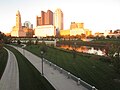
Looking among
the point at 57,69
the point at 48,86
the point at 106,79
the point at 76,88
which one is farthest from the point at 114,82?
the point at 57,69

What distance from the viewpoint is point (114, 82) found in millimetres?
20938

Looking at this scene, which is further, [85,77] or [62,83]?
[85,77]

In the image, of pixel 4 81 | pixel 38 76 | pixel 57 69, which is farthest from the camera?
pixel 57 69

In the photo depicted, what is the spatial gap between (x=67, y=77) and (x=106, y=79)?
5048 mm

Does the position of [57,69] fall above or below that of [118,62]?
below

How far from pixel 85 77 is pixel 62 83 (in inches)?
159

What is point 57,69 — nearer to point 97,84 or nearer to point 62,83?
point 62,83

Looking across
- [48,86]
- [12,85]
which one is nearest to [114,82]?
[48,86]

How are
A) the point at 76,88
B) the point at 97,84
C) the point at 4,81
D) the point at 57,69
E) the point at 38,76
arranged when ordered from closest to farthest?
the point at 76,88
the point at 97,84
the point at 4,81
the point at 38,76
the point at 57,69

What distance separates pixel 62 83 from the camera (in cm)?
2050

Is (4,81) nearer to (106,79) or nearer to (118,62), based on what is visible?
(106,79)

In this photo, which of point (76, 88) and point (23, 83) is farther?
point (23, 83)

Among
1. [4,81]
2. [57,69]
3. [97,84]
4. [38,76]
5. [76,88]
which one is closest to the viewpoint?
[76,88]

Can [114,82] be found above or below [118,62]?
below
